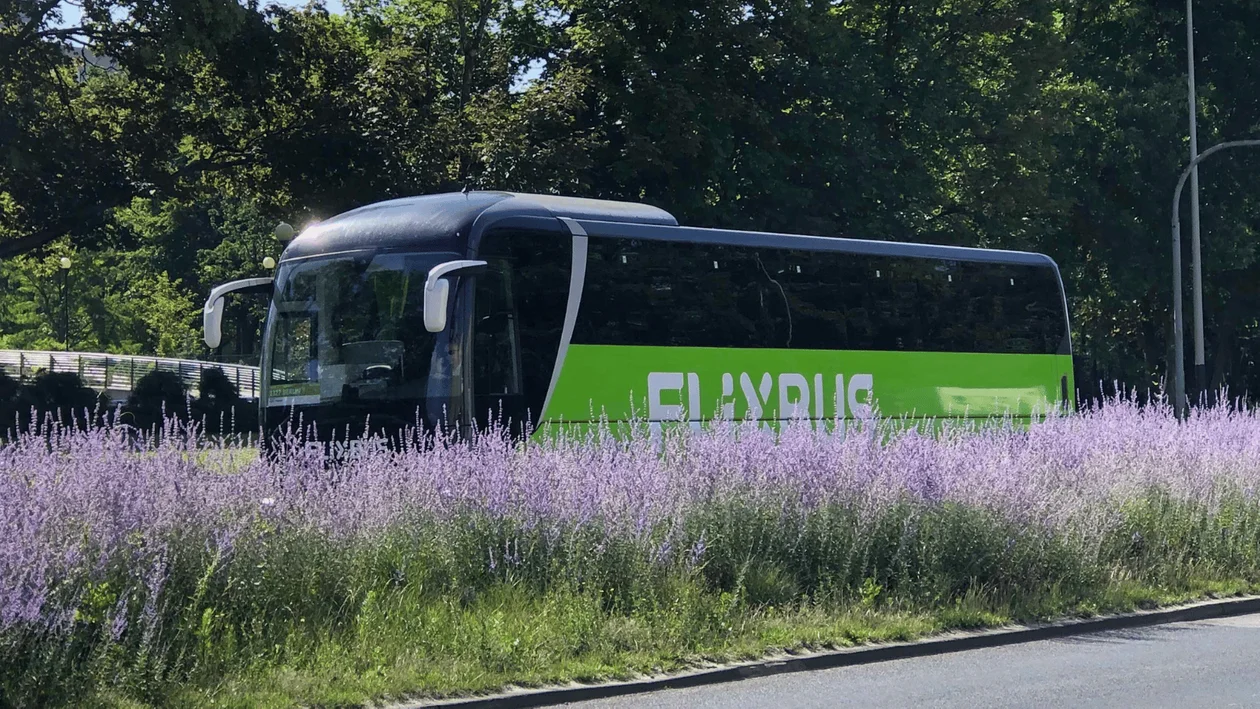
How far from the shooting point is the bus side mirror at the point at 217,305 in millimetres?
15594

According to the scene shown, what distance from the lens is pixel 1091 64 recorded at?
1667 inches

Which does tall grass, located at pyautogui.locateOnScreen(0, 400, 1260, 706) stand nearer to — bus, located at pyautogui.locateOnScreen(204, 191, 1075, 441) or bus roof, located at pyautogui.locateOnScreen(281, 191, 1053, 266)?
bus, located at pyautogui.locateOnScreen(204, 191, 1075, 441)

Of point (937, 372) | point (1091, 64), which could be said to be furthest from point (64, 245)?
point (1091, 64)

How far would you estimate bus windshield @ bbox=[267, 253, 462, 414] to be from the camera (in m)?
15.5

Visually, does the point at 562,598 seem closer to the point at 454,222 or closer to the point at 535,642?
the point at 535,642

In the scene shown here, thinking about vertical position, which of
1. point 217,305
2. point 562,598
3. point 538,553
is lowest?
point 562,598

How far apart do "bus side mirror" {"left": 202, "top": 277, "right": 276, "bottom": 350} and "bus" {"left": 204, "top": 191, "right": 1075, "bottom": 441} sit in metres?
0.03

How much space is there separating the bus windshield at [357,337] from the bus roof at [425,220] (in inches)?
6.5

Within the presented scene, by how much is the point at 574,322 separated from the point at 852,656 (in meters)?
7.94

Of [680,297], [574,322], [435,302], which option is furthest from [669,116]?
[435,302]

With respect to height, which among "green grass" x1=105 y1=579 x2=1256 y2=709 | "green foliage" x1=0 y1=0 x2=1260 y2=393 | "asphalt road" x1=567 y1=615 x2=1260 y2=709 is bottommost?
"asphalt road" x1=567 y1=615 x2=1260 y2=709

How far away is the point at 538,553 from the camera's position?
32.8 ft

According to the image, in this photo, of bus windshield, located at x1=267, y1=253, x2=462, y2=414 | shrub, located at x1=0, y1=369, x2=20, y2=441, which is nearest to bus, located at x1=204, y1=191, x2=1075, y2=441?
bus windshield, located at x1=267, y1=253, x2=462, y2=414

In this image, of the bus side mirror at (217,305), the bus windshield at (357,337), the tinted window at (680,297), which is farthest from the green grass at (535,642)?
the tinted window at (680,297)
